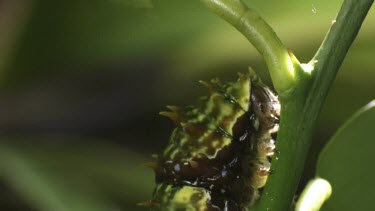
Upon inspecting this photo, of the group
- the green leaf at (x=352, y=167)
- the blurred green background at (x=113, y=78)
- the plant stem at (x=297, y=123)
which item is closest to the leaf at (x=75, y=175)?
the blurred green background at (x=113, y=78)

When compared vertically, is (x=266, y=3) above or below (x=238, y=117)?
above

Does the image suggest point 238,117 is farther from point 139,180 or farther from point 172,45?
point 172,45

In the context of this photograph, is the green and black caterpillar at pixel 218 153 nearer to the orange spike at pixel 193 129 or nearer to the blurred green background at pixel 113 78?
the orange spike at pixel 193 129

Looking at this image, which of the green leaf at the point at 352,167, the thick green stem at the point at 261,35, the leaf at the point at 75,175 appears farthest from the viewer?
the leaf at the point at 75,175

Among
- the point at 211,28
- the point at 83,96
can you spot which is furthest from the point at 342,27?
the point at 83,96

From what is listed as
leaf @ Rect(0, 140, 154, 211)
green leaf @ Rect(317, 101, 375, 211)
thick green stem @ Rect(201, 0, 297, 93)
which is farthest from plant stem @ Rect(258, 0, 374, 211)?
leaf @ Rect(0, 140, 154, 211)
